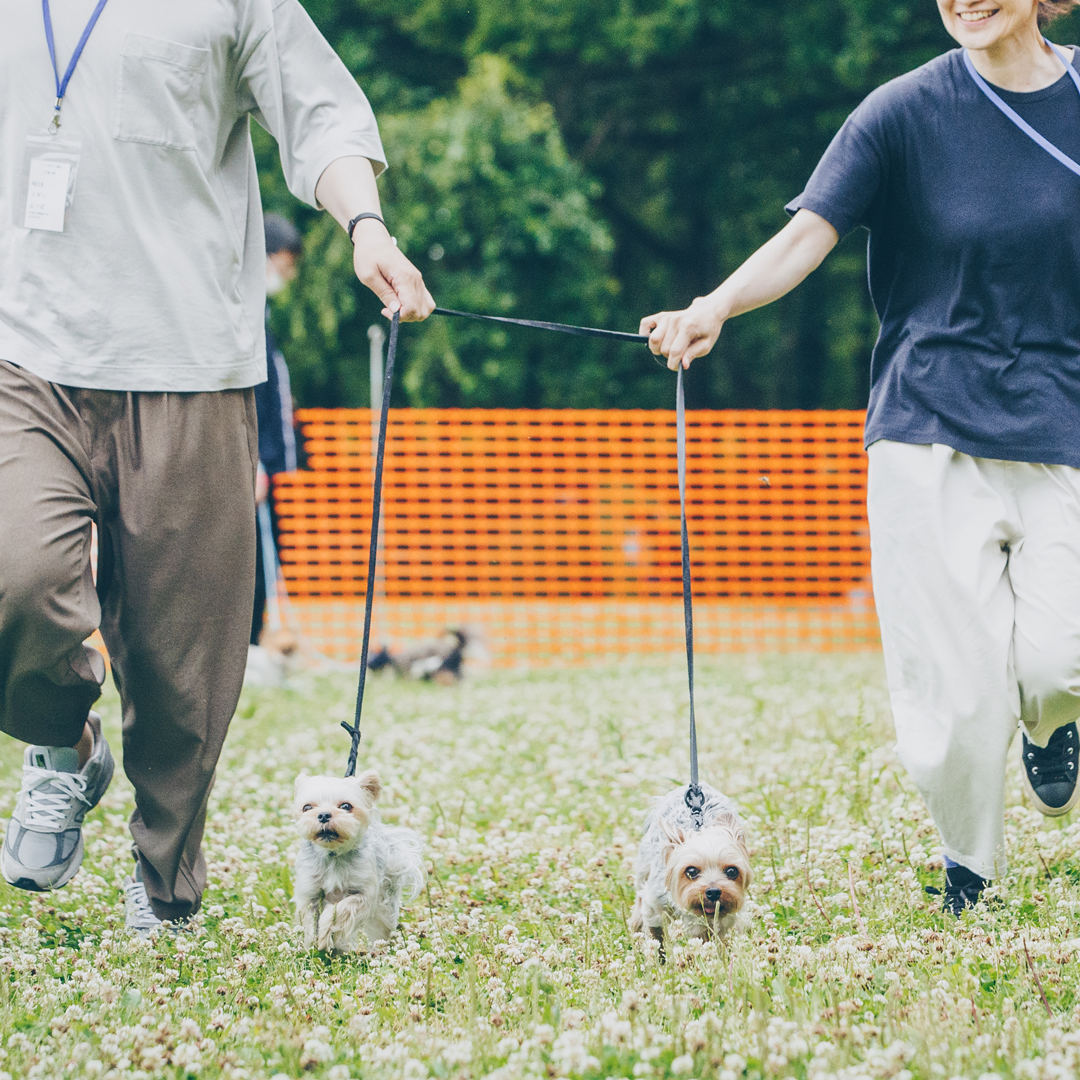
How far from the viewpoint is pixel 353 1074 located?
2.48 metres

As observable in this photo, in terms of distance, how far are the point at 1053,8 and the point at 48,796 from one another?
10.5ft

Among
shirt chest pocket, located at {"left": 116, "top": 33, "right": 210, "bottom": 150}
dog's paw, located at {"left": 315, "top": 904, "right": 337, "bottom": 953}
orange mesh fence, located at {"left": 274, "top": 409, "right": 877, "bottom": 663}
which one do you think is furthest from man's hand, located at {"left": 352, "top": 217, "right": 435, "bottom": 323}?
orange mesh fence, located at {"left": 274, "top": 409, "right": 877, "bottom": 663}

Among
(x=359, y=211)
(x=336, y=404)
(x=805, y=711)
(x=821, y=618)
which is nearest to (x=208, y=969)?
(x=359, y=211)

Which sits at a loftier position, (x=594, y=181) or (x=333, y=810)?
(x=594, y=181)

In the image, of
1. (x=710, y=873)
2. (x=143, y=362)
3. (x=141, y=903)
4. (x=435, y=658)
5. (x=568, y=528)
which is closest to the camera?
(x=710, y=873)

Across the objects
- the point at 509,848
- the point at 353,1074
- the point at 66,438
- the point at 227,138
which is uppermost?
the point at 227,138

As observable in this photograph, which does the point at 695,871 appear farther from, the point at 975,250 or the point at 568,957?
the point at 975,250

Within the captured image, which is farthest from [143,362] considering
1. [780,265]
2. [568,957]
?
[568,957]

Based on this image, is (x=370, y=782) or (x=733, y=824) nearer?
(x=733, y=824)

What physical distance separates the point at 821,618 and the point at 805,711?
473cm

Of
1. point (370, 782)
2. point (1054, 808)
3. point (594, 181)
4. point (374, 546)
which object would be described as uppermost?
point (594, 181)

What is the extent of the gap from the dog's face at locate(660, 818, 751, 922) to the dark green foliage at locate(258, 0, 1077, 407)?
1368 centimetres

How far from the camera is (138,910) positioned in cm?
360

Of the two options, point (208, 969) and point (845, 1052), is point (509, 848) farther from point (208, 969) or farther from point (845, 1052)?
point (845, 1052)
